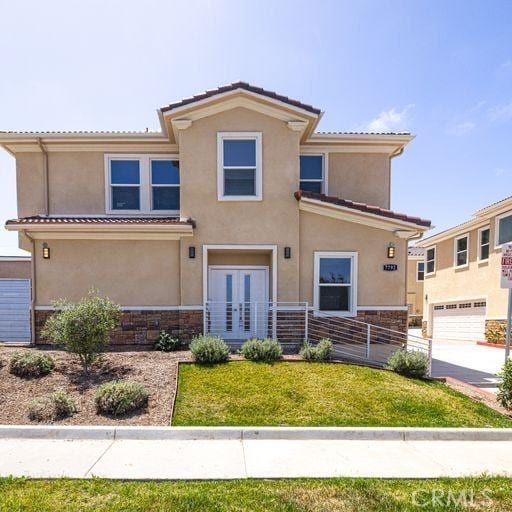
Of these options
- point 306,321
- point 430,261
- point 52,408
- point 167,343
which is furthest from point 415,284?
point 52,408

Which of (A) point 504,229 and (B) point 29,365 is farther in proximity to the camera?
(A) point 504,229

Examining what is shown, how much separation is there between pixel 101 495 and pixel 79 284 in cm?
721

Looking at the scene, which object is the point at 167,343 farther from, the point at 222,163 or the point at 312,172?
the point at 312,172

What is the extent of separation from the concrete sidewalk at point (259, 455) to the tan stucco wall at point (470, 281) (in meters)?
13.1

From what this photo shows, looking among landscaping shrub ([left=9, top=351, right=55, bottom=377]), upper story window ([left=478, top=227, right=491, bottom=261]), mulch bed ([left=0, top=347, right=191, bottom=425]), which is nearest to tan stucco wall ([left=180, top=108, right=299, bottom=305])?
mulch bed ([left=0, top=347, right=191, bottom=425])

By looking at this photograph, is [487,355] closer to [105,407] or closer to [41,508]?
[105,407]

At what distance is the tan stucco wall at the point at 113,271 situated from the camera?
9.55 m

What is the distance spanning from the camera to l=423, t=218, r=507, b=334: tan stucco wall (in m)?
15.9

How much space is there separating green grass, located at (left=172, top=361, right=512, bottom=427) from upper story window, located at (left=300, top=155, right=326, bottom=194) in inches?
241

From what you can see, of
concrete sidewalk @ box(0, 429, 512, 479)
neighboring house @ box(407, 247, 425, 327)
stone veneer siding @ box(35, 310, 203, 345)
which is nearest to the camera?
concrete sidewalk @ box(0, 429, 512, 479)

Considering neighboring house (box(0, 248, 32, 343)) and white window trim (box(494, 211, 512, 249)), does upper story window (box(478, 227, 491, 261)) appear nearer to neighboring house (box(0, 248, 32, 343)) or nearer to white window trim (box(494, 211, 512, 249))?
white window trim (box(494, 211, 512, 249))

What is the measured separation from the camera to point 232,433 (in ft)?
16.5

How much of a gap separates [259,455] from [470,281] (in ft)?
58.3

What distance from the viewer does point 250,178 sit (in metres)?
9.72
